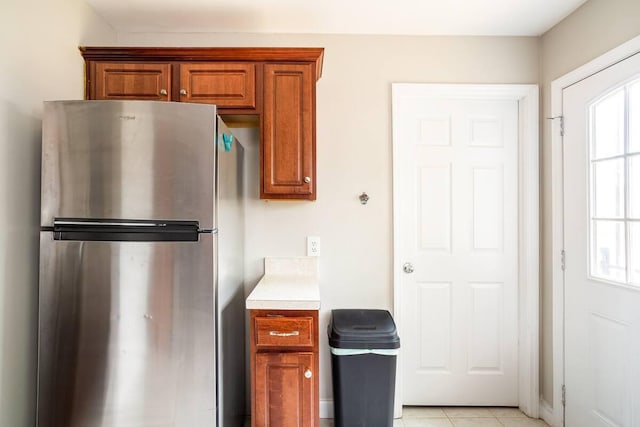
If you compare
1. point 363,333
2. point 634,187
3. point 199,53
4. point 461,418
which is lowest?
point 461,418

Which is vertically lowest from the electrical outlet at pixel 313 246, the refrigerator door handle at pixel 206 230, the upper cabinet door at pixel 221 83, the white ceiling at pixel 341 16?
the electrical outlet at pixel 313 246

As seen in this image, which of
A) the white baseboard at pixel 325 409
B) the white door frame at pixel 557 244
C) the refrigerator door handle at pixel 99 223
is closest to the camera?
the refrigerator door handle at pixel 99 223

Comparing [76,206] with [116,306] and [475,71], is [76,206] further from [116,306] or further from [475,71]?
[475,71]

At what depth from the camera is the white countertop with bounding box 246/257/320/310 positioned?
5.08 ft

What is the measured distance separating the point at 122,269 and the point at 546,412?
2.66 meters

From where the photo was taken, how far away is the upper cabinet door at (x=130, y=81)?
1.81m

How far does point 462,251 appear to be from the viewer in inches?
87.4

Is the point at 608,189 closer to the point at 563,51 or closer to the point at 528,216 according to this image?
the point at 528,216

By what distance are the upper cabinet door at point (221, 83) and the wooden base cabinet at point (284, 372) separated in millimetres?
1220

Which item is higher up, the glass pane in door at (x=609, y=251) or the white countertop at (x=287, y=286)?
the glass pane in door at (x=609, y=251)

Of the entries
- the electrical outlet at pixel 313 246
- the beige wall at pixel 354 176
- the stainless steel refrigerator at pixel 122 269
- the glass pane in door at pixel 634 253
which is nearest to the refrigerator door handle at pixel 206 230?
the stainless steel refrigerator at pixel 122 269

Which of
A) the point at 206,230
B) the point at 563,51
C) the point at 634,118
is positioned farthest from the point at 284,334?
the point at 563,51

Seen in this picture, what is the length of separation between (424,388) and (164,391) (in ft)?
5.64

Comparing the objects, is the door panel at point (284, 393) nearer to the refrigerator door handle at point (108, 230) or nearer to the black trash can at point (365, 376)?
the black trash can at point (365, 376)
